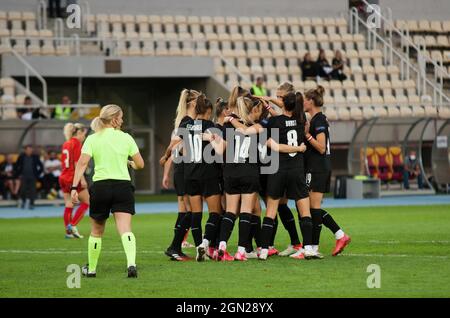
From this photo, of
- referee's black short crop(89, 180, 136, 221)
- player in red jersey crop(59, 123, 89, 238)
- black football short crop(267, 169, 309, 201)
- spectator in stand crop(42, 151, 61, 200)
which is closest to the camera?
referee's black short crop(89, 180, 136, 221)

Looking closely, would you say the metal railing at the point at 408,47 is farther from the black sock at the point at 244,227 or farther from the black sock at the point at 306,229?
the black sock at the point at 244,227

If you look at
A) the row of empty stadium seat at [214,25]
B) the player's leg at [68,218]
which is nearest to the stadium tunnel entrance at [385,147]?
the row of empty stadium seat at [214,25]

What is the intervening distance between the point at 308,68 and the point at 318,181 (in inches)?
917

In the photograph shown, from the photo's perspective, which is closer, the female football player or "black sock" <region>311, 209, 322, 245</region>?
the female football player

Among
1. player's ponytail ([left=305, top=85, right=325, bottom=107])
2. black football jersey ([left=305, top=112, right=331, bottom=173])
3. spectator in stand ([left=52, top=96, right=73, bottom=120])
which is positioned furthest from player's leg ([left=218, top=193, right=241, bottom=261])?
spectator in stand ([left=52, top=96, right=73, bottom=120])

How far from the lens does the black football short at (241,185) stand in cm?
1394

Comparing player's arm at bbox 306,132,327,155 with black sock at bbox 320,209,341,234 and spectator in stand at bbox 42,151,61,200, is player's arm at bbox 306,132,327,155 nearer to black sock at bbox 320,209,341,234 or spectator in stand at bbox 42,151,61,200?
black sock at bbox 320,209,341,234

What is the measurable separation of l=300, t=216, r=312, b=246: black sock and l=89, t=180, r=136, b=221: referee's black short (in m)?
2.74

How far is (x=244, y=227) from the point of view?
554 inches

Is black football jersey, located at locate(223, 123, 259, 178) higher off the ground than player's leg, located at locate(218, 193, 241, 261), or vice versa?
black football jersey, located at locate(223, 123, 259, 178)

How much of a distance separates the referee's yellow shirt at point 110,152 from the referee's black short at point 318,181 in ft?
10.1

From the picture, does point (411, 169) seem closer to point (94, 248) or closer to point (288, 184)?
point (288, 184)

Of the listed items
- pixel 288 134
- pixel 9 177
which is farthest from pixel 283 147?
Answer: pixel 9 177

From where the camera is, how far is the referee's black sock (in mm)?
14375
